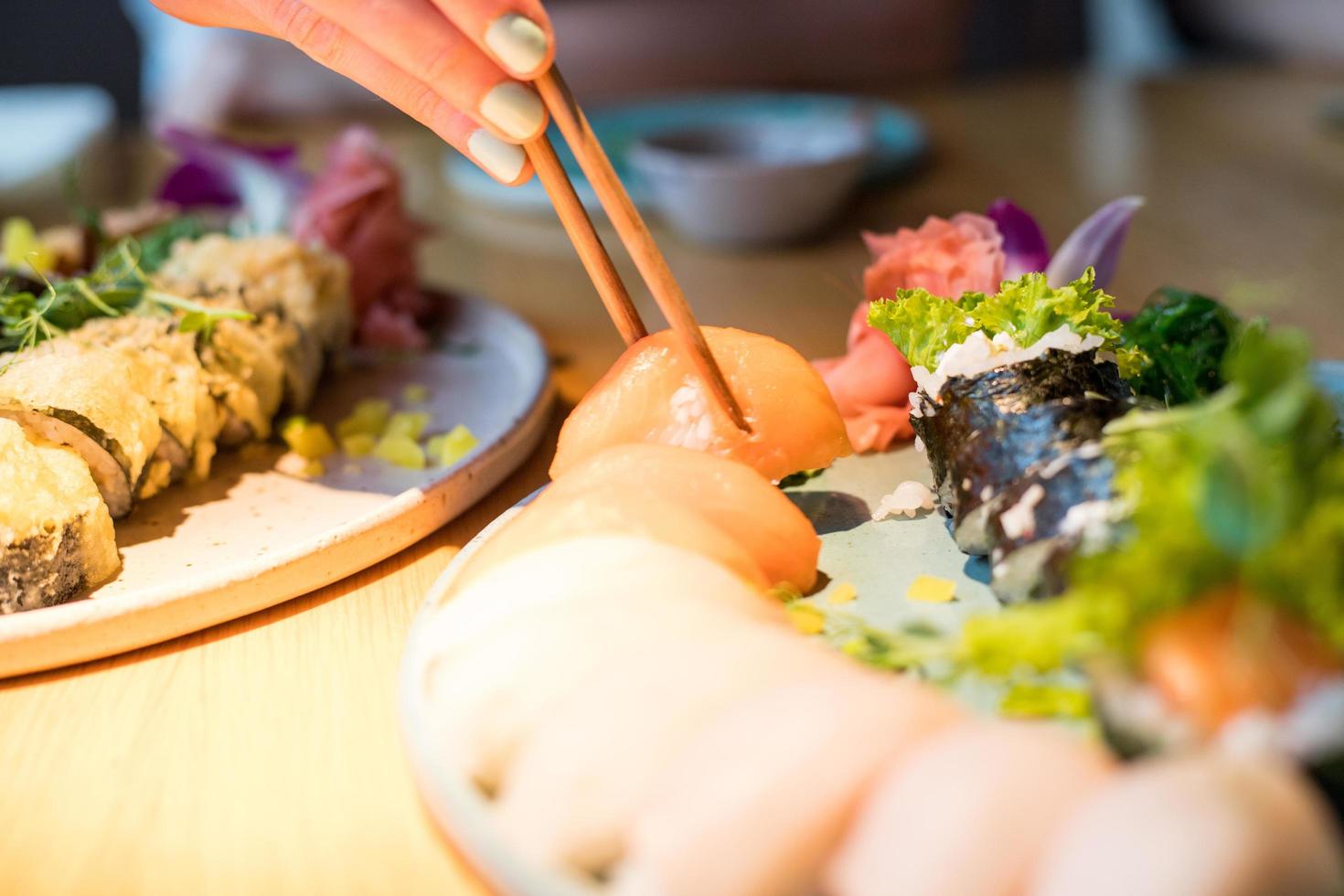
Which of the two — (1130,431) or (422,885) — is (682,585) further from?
(1130,431)

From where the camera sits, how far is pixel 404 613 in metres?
1.40

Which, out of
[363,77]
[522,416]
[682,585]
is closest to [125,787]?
[682,585]

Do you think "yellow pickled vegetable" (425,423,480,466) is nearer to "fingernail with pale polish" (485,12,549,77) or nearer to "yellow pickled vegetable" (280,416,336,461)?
"yellow pickled vegetable" (280,416,336,461)

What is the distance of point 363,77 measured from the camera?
5.15 ft

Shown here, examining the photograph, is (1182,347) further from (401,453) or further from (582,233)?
(401,453)

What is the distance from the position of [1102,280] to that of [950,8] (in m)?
3.20

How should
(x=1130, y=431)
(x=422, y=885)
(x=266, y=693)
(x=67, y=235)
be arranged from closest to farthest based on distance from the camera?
(x=422, y=885) → (x=1130, y=431) → (x=266, y=693) → (x=67, y=235)

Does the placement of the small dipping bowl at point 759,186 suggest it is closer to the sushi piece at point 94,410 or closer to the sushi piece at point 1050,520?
the sushi piece at point 94,410

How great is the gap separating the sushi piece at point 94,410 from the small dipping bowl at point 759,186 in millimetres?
1407

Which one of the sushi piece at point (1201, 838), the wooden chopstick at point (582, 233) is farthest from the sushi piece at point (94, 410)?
the sushi piece at point (1201, 838)

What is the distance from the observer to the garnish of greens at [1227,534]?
31.8 inches

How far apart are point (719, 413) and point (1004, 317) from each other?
360 millimetres

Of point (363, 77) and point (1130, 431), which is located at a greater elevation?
point (363, 77)

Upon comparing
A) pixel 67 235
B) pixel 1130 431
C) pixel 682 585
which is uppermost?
pixel 1130 431
